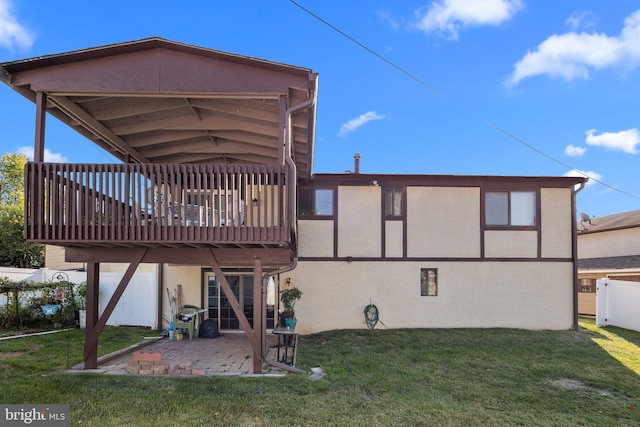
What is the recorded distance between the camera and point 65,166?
588cm

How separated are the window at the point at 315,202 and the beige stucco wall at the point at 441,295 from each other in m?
1.42

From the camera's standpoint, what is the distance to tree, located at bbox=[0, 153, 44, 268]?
22625mm

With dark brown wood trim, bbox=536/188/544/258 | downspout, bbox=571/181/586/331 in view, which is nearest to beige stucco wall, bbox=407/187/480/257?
dark brown wood trim, bbox=536/188/544/258

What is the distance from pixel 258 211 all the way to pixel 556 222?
9.33 metres

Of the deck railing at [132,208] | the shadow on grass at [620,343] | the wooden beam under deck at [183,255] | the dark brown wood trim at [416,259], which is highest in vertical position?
the deck railing at [132,208]

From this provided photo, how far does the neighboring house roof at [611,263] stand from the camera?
14680 millimetres

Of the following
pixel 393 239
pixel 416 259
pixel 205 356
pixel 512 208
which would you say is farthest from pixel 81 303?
pixel 512 208

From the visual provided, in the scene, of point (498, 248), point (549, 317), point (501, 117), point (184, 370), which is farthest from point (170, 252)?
point (501, 117)

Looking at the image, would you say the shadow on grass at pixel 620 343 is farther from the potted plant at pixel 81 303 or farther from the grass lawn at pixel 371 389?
the potted plant at pixel 81 303

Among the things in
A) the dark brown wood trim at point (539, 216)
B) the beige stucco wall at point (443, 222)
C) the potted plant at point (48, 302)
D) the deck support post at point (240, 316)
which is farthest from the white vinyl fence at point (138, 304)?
the dark brown wood trim at point (539, 216)

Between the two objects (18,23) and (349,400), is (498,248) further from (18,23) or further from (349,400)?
(18,23)

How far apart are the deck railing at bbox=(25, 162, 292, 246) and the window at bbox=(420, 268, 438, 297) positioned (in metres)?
6.28

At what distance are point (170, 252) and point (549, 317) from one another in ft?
33.5

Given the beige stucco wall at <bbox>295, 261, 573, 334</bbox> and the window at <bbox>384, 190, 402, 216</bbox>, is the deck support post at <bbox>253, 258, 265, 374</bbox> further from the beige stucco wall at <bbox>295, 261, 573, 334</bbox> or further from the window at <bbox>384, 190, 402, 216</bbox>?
the window at <bbox>384, 190, 402, 216</bbox>
